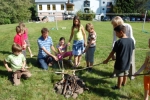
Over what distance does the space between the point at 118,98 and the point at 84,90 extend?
0.83m

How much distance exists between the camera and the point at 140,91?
4.29 meters

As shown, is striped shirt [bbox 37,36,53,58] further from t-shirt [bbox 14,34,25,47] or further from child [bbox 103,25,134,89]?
child [bbox 103,25,134,89]

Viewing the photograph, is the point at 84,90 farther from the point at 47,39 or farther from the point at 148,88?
the point at 47,39

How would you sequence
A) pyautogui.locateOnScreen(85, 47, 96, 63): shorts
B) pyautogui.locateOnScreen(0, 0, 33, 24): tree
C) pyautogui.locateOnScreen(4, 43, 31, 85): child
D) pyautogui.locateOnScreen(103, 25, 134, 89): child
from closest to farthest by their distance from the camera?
pyautogui.locateOnScreen(103, 25, 134, 89): child, pyautogui.locateOnScreen(4, 43, 31, 85): child, pyautogui.locateOnScreen(85, 47, 96, 63): shorts, pyautogui.locateOnScreen(0, 0, 33, 24): tree

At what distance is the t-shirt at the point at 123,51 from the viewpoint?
12.0 ft

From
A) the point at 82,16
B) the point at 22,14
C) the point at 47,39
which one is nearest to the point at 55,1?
the point at 22,14

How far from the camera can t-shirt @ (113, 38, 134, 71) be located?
3.66m

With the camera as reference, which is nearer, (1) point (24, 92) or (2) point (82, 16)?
(1) point (24, 92)

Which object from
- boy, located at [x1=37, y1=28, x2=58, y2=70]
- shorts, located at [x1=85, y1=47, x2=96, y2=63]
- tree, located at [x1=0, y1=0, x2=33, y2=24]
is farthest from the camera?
tree, located at [x1=0, y1=0, x2=33, y2=24]

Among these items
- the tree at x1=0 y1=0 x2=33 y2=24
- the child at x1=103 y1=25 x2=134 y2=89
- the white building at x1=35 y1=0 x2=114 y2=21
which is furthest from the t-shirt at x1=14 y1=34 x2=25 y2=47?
the white building at x1=35 y1=0 x2=114 y2=21

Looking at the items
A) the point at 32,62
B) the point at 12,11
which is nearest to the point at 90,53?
the point at 32,62

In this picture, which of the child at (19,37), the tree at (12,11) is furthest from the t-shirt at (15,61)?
the tree at (12,11)

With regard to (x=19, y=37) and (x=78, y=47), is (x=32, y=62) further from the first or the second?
(x=78, y=47)

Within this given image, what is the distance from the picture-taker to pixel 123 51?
12.2 ft
